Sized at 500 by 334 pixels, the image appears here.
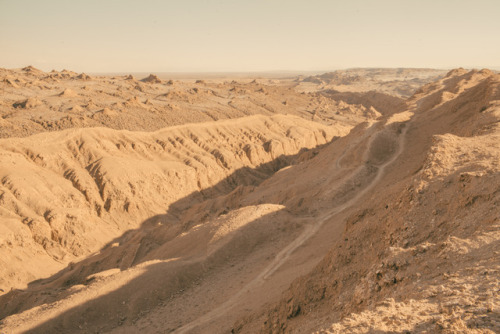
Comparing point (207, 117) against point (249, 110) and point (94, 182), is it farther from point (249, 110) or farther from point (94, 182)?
point (94, 182)

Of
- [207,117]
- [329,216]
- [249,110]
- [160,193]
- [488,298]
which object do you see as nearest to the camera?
[488,298]

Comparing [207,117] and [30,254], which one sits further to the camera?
[207,117]

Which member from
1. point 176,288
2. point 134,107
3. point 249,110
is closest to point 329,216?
point 176,288

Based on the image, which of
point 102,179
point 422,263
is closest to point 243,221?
point 422,263

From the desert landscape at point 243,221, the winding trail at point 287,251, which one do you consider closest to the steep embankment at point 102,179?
the desert landscape at point 243,221

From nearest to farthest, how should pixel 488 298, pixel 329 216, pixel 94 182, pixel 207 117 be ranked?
pixel 488 298, pixel 329 216, pixel 94 182, pixel 207 117

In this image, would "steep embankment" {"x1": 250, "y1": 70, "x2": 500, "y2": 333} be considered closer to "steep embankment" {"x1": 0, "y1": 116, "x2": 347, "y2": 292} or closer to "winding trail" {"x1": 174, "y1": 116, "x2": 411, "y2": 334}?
"winding trail" {"x1": 174, "y1": 116, "x2": 411, "y2": 334}

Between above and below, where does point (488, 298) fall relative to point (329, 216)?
above

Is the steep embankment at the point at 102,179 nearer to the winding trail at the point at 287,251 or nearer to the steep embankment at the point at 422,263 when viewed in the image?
the winding trail at the point at 287,251
